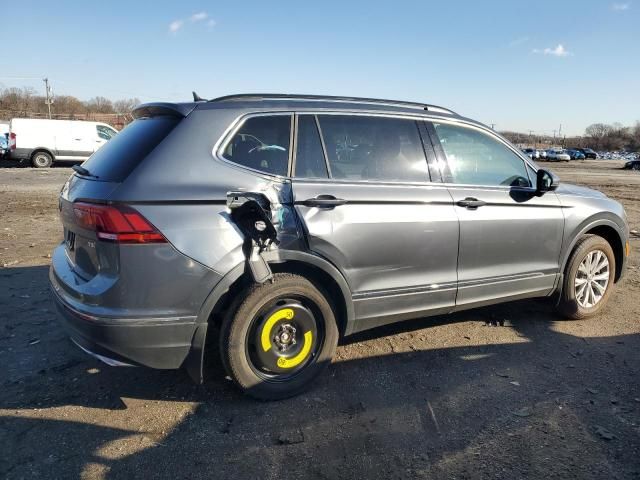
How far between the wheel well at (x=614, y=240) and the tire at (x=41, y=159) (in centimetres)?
2315

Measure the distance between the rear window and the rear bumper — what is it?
2.73 feet

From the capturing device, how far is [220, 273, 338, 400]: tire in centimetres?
297

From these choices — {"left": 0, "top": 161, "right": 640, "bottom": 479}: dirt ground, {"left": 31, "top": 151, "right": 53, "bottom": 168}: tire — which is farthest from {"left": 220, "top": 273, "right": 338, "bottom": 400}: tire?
{"left": 31, "top": 151, "right": 53, "bottom": 168}: tire

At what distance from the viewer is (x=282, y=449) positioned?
2678 millimetres

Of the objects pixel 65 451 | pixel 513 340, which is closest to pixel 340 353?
pixel 513 340

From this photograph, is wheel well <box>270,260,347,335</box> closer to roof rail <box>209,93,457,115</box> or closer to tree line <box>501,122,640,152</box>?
roof rail <box>209,93,457,115</box>

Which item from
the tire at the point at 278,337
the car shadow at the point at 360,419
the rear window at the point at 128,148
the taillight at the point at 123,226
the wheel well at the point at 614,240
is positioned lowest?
the car shadow at the point at 360,419

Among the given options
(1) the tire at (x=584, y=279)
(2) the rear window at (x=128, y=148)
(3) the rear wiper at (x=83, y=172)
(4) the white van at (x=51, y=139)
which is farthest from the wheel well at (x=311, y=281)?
(4) the white van at (x=51, y=139)

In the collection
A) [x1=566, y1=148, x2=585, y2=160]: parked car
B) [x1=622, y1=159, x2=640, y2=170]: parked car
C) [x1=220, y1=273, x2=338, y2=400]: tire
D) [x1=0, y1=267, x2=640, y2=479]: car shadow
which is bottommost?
[x1=0, y1=267, x2=640, y2=479]: car shadow

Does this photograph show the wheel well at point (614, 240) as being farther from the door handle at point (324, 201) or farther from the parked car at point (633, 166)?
the parked car at point (633, 166)

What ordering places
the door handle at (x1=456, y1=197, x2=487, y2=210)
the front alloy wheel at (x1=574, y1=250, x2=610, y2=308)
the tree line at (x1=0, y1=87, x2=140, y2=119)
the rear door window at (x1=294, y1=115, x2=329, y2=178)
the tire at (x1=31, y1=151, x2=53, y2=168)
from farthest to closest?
the tree line at (x1=0, y1=87, x2=140, y2=119), the tire at (x1=31, y1=151, x2=53, y2=168), the front alloy wheel at (x1=574, y1=250, x2=610, y2=308), the door handle at (x1=456, y1=197, x2=487, y2=210), the rear door window at (x1=294, y1=115, x2=329, y2=178)

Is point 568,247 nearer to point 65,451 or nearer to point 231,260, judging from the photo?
point 231,260

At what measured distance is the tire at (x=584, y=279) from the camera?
4465mm

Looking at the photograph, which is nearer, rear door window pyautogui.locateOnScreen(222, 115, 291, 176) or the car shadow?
the car shadow
